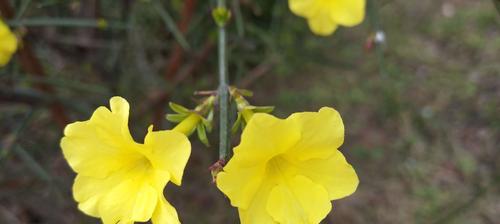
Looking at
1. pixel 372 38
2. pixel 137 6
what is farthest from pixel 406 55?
pixel 137 6

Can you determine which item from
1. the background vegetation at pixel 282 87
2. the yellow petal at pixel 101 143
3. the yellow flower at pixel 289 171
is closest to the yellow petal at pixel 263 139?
the yellow flower at pixel 289 171

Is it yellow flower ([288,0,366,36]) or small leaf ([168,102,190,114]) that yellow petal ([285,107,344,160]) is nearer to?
small leaf ([168,102,190,114])

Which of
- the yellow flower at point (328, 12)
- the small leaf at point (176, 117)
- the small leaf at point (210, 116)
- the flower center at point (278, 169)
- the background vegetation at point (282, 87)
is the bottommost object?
the background vegetation at point (282, 87)

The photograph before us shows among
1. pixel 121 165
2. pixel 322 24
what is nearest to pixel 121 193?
pixel 121 165

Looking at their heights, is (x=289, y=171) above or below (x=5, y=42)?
below

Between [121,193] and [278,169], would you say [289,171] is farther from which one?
[121,193]

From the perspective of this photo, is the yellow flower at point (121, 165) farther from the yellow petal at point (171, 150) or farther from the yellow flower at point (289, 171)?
the yellow flower at point (289, 171)

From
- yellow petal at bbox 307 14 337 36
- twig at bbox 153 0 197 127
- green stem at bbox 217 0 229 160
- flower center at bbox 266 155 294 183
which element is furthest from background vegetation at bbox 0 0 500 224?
flower center at bbox 266 155 294 183
